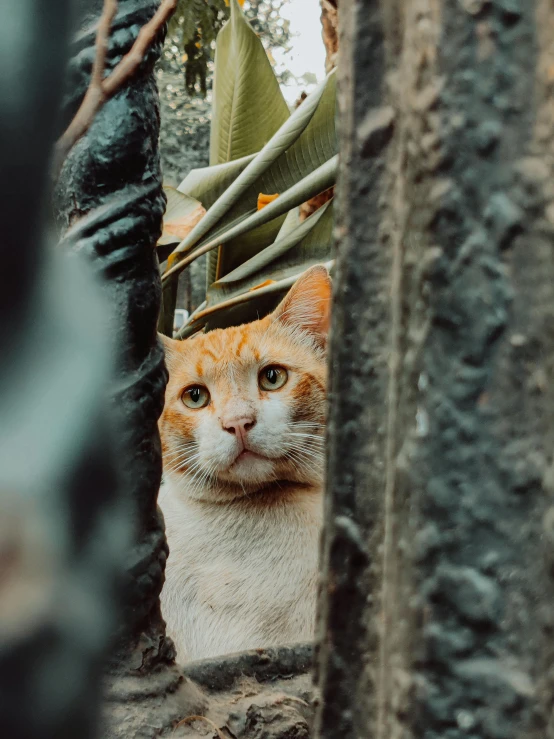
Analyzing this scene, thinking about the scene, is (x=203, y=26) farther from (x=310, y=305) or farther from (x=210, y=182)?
(x=310, y=305)

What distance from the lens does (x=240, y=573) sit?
46 centimetres

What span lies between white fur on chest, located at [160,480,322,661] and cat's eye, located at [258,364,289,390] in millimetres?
81

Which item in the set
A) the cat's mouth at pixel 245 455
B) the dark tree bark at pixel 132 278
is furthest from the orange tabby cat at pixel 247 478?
the dark tree bark at pixel 132 278

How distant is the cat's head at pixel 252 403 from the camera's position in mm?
493

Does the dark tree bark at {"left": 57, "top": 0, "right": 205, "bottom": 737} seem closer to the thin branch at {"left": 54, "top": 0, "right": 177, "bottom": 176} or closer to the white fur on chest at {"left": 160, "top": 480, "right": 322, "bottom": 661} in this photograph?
the thin branch at {"left": 54, "top": 0, "right": 177, "bottom": 176}

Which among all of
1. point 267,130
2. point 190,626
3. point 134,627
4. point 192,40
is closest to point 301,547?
Result: point 190,626

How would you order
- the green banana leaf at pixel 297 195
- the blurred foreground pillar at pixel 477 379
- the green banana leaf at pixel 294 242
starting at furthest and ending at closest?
the green banana leaf at pixel 294 242
the green banana leaf at pixel 297 195
the blurred foreground pillar at pixel 477 379

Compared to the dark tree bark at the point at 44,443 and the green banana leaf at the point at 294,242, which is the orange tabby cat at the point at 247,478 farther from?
the dark tree bark at the point at 44,443

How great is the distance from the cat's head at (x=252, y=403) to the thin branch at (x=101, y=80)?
0.26 meters

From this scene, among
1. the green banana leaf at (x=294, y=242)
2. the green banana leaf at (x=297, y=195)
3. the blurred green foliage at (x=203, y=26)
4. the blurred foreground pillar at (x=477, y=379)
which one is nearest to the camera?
the blurred foreground pillar at (x=477, y=379)

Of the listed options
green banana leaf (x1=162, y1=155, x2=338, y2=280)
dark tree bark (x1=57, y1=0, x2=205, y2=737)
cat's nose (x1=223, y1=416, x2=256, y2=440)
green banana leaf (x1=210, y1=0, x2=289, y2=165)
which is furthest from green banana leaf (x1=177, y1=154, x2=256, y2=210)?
dark tree bark (x1=57, y1=0, x2=205, y2=737)

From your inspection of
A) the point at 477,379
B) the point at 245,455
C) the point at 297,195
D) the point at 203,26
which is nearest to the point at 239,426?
the point at 245,455

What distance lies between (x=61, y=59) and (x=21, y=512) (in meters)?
0.15

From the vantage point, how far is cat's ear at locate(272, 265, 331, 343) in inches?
21.3
